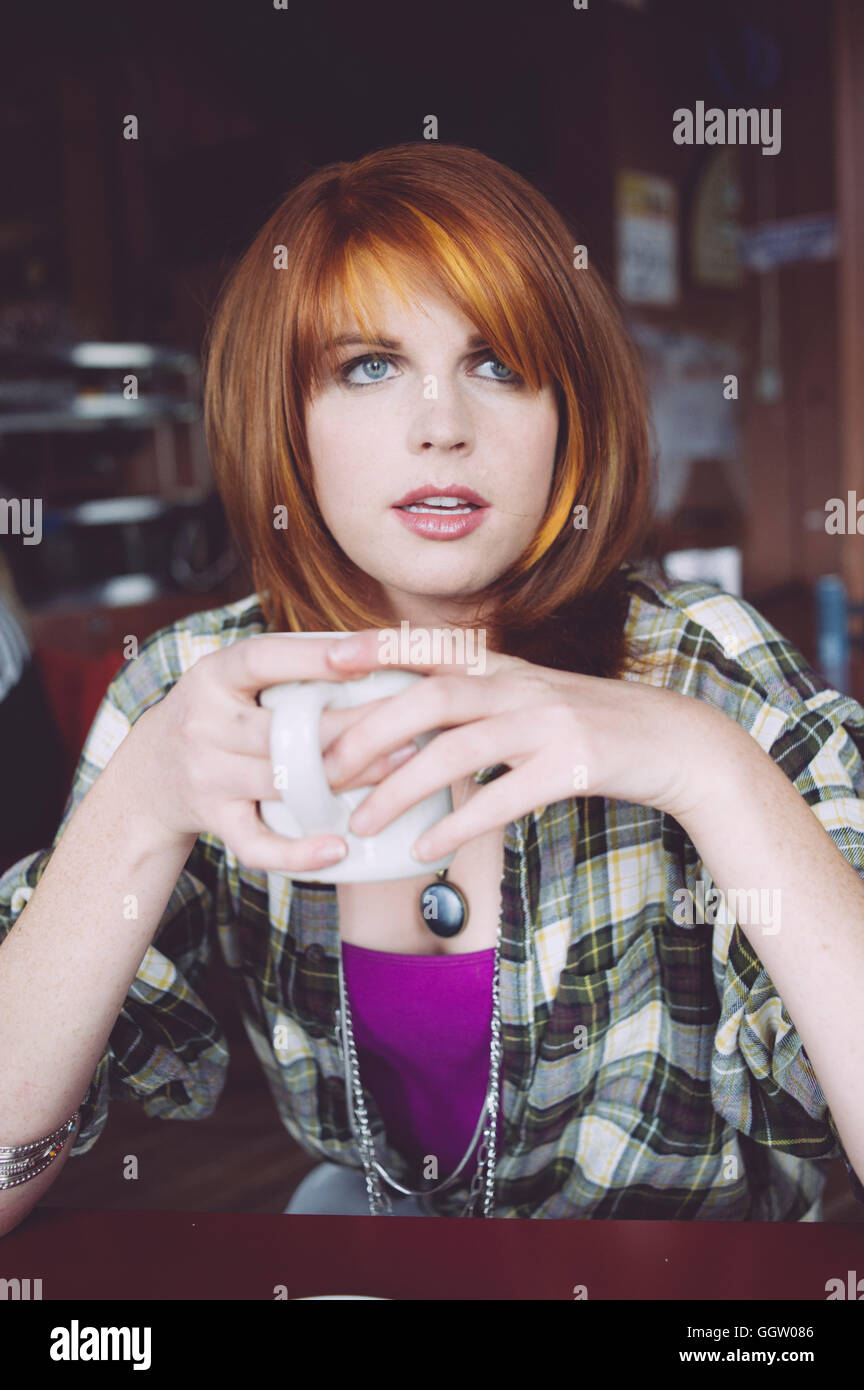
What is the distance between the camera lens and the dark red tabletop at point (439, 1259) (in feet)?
2.17

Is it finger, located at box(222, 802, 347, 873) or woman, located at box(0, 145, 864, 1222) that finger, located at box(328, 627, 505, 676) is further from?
woman, located at box(0, 145, 864, 1222)

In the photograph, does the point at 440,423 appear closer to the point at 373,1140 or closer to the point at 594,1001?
the point at 594,1001

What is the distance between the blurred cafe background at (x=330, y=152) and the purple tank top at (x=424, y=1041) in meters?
3.59

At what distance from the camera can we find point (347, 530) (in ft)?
3.20

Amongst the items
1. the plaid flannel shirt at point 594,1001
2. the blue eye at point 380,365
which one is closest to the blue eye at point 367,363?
the blue eye at point 380,365

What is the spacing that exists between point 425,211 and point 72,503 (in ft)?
15.8

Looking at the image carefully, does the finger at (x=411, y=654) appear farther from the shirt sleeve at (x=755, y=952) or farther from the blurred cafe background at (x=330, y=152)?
the blurred cafe background at (x=330, y=152)

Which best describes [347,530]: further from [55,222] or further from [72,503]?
[55,222]

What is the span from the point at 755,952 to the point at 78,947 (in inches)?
19.8

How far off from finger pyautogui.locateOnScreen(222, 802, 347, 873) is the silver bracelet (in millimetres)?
344

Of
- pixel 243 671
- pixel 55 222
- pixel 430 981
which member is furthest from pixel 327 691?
pixel 55 222

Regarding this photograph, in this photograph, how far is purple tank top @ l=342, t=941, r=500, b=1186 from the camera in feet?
3.29

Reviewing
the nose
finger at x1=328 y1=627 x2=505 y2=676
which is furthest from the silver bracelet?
the nose

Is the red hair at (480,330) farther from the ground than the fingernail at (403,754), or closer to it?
farther from the ground
